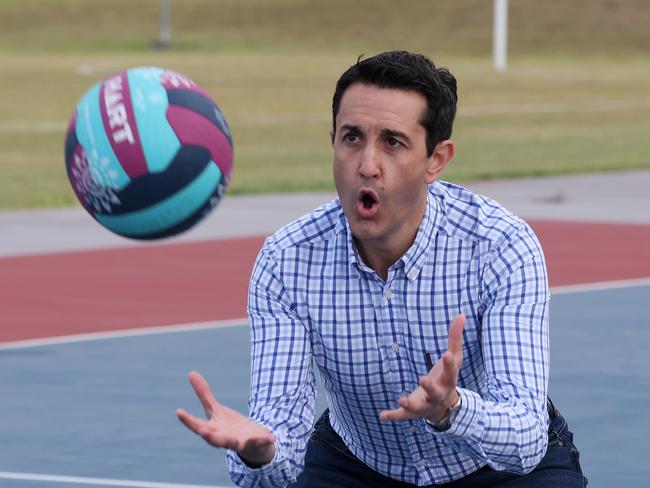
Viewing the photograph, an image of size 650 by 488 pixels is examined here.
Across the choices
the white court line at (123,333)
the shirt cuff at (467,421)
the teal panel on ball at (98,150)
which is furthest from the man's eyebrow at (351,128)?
the white court line at (123,333)

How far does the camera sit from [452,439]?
448 centimetres

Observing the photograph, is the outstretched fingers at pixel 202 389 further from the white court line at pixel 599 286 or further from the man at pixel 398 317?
the white court line at pixel 599 286

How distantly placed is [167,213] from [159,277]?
7442 mm

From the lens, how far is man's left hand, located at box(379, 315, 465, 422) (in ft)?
13.4

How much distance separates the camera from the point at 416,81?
4648 mm

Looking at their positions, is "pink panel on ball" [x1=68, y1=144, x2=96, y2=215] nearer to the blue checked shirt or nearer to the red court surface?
the blue checked shirt

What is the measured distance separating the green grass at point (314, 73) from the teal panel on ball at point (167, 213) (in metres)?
13.3

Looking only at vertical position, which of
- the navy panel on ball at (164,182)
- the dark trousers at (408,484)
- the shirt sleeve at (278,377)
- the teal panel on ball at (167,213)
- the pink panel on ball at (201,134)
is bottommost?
the dark trousers at (408,484)

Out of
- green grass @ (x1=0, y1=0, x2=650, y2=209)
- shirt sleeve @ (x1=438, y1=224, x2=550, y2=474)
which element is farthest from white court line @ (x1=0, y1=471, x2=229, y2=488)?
green grass @ (x1=0, y1=0, x2=650, y2=209)

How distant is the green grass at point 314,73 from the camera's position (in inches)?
1033

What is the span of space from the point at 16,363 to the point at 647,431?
12.8 ft

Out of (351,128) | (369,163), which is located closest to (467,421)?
(369,163)

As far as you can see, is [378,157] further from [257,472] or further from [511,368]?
[257,472]

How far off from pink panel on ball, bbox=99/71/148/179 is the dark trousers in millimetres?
1472
